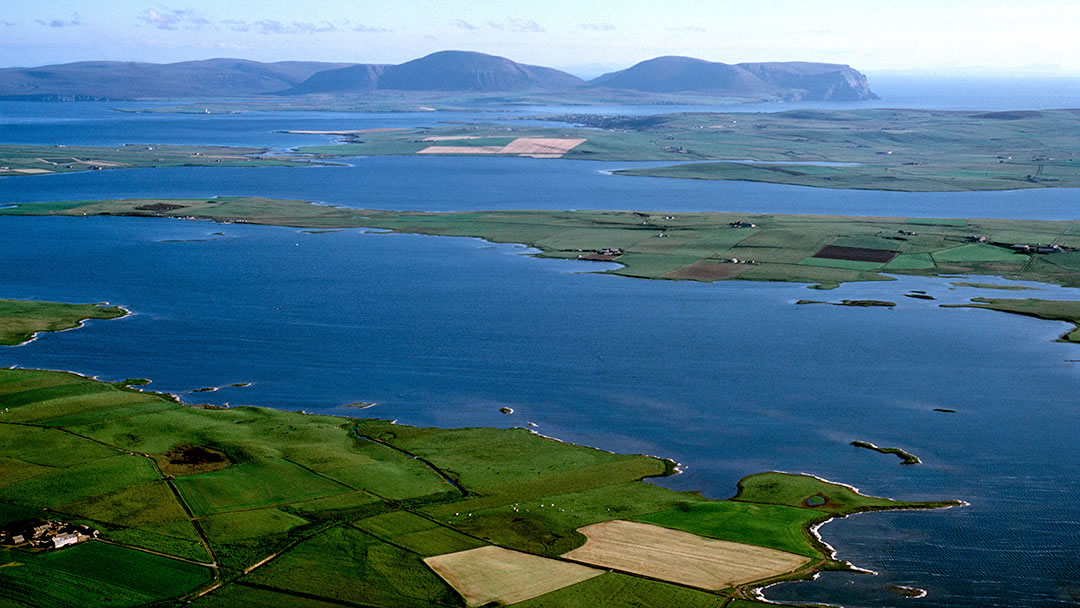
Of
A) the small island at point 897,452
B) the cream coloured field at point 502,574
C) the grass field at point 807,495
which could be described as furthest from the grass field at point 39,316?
the small island at point 897,452

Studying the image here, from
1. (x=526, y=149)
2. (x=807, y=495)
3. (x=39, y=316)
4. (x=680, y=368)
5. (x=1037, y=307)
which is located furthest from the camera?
Answer: (x=526, y=149)

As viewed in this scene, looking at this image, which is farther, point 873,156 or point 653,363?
point 873,156

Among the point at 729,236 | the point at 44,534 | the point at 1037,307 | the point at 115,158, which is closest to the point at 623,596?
the point at 44,534

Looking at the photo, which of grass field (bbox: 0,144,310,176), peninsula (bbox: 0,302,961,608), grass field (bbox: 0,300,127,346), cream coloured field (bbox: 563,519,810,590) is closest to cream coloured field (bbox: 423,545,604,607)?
peninsula (bbox: 0,302,961,608)

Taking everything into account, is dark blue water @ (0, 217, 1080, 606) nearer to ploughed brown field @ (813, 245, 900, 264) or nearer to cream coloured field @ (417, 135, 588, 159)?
ploughed brown field @ (813, 245, 900, 264)

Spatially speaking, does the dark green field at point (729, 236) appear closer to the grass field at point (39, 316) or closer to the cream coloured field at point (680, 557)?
the grass field at point (39, 316)

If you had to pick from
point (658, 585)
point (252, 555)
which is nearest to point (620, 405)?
point (658, 585)

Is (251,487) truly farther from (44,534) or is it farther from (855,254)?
(855,254)
